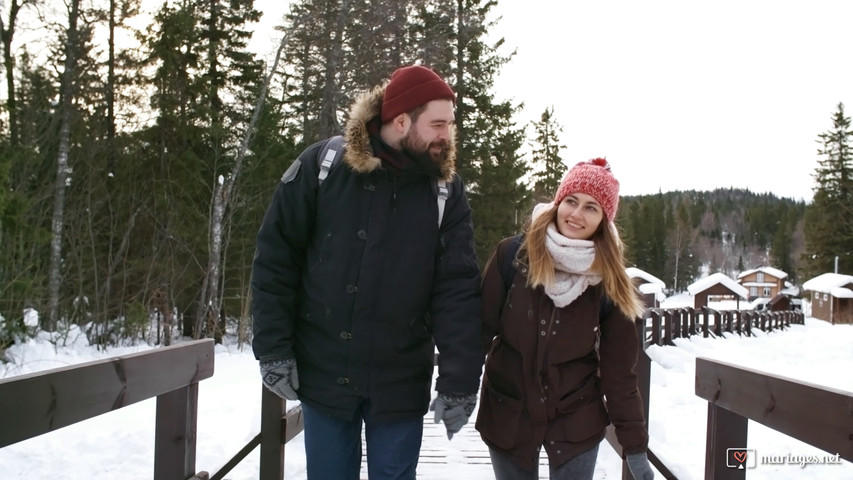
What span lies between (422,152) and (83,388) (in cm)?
132

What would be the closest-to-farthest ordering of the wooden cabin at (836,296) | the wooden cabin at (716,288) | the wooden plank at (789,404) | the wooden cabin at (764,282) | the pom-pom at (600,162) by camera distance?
the wooden plank at (789,404), the pom-pom at (600,162), the wooden cabin at (836,296), the wooden cabin at (716,288), the wooden cabin at (764,282)

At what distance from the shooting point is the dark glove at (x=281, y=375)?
213cm

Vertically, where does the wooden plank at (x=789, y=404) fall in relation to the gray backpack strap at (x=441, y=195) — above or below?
below

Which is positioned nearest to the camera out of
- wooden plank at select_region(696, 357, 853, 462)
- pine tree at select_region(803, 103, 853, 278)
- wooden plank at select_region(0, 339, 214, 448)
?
→ wooden plank at select_region(0, 339, 214, 448)

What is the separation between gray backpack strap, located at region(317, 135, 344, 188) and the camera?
2225 millimetres

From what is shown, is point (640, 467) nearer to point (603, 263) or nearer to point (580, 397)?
point (580, 397)

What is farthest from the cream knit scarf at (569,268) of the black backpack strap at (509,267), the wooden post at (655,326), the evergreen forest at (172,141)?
the wooden post at (655,326)

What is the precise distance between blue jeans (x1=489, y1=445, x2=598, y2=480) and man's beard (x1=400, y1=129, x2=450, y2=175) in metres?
1.17

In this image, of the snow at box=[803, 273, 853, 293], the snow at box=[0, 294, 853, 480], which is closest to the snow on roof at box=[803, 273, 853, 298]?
the snow at box=[803, 273, 853, 293]

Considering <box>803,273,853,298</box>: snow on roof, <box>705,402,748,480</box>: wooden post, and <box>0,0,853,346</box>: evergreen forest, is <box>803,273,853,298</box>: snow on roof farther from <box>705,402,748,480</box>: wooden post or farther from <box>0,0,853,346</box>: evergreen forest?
<box>705,402,748,480</box>: wooden post

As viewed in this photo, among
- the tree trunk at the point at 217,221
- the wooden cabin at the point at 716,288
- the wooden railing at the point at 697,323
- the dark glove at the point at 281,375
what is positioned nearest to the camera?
the dark glove at the point at 281,375

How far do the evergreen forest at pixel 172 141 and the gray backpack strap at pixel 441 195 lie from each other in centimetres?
783

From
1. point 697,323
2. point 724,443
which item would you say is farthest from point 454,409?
point 697,323

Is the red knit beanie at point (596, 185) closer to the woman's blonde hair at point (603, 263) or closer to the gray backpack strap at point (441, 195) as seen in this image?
the woman's blonde hair at point (603, 263)
